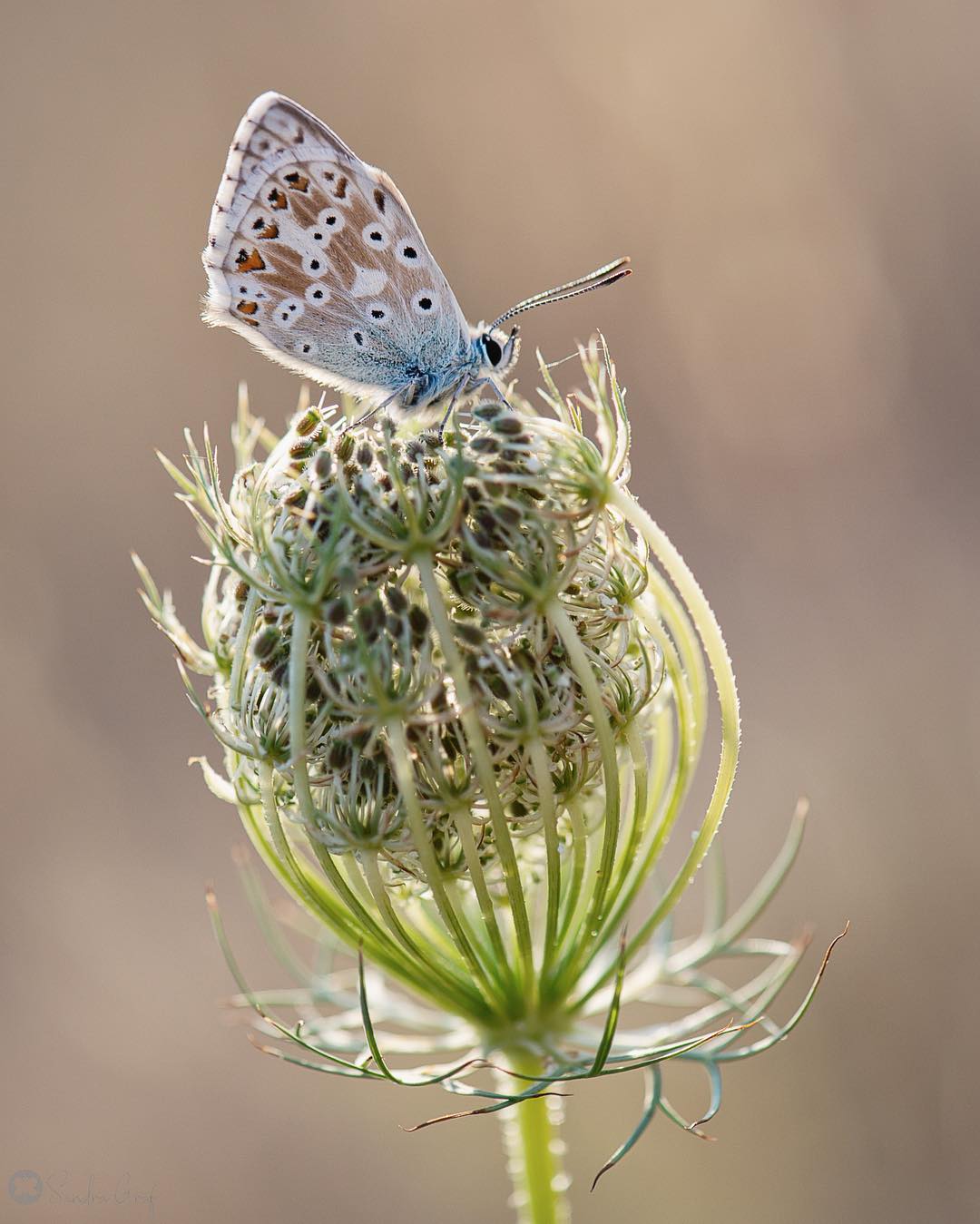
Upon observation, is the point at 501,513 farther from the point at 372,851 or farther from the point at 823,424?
the point at 823,424

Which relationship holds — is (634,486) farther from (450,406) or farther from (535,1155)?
(535,1155)

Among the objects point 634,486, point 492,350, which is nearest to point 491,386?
point 492,350

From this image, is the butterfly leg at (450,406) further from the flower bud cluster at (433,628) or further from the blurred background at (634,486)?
the blurred background at (634,486)

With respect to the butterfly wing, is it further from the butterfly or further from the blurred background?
the blurred background
